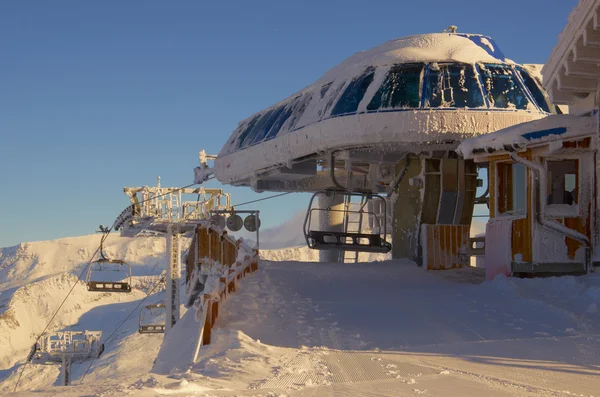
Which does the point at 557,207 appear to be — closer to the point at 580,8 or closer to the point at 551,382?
the point at 580,8

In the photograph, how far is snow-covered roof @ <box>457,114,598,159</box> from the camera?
43.3ft

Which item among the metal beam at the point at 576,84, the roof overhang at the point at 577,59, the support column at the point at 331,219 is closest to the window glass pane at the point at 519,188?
the roof overhang at the point at 577,59

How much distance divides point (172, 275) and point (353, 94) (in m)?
14.2

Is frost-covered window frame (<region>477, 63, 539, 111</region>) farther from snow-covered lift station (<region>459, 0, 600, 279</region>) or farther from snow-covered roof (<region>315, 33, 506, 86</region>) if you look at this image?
snow-covered lift station (<region>459, 0, 600, 279</region>)

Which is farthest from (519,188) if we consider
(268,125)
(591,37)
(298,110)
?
(268,125)

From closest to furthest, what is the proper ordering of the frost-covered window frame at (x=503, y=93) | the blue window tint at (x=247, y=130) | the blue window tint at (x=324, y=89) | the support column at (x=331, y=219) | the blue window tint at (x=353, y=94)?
the frost-covered window frame at (x=503, y=93) → the blue window tint at (x=353, y=94) → the blue window tint at (x=324, y=89) → the blue window tint at (x=247, y=130) → the support column at (x=331, y=219)

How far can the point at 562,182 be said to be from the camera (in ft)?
47.0

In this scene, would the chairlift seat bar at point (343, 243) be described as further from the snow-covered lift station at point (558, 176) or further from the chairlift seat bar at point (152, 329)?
the chairlift seat bar at point (152, 329)

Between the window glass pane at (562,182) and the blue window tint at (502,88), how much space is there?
453 centimetres

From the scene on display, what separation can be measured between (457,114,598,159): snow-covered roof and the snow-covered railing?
18.8 feet

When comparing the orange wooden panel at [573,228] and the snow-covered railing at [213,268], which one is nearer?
the snow-covered railing at [213,268]

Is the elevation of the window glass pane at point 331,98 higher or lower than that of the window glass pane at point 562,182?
higher

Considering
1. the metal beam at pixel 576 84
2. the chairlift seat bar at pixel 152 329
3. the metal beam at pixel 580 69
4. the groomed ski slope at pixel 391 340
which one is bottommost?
the chairlift seat bar at pixel 152 329

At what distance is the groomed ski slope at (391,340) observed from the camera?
→ 6633 millimetres
